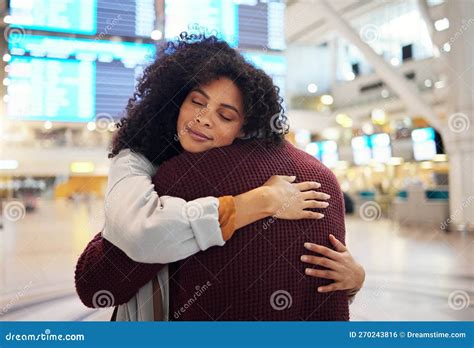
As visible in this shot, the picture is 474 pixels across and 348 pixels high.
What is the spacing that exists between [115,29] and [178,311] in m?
1.57

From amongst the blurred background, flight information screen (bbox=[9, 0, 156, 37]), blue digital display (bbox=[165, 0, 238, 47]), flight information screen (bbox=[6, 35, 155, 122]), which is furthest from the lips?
flight information screen (bbox=[9, 0, 156, 37])

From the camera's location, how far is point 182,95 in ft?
4.51

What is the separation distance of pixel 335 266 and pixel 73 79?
174 cm

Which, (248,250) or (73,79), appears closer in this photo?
(248,250)

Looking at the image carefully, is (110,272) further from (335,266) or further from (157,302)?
(335,266)

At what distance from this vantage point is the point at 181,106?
1.38 m

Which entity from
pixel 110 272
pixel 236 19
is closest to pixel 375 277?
pixel 236 19

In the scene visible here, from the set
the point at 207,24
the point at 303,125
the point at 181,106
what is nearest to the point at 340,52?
the point at 303,125

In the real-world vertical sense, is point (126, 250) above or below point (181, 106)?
below

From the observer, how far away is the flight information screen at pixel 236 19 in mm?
2234

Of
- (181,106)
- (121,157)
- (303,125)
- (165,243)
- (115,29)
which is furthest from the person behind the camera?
(303,125)

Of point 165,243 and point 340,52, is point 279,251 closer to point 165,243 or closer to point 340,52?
point 165,243

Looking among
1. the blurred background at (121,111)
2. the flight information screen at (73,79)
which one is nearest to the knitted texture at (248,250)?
the blurred background at (121,111)

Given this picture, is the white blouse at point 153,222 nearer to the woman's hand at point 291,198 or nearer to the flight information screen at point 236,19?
the woman's hand at point 291,198
